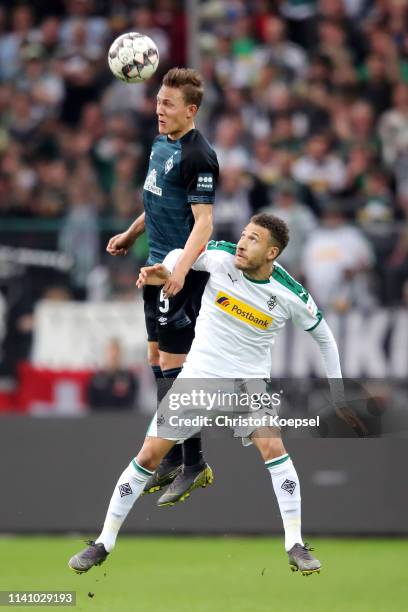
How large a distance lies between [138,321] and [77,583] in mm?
4118

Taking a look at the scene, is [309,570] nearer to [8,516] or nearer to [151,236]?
[151,236]

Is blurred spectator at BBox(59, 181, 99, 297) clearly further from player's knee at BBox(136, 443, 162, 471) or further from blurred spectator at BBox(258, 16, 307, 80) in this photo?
player's knee at BBox(136, 443, 162, 471)

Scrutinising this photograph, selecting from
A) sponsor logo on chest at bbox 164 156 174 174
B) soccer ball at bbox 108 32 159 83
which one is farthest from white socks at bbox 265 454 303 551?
soccer ball at bbox 108 32 159 83

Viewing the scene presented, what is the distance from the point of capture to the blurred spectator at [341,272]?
14805mm

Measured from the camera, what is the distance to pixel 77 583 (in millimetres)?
11695

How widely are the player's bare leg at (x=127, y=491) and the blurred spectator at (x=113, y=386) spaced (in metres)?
5.50

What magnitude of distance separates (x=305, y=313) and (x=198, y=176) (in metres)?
1.16

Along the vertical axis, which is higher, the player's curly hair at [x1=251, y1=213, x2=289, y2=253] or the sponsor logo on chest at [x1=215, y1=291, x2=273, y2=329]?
the player's curly hair at [x1=251, y1=213, x2=289, y2=253]

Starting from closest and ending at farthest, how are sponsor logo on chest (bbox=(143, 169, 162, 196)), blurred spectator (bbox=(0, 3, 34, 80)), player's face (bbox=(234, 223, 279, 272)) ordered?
player's face (bbox=(234, 223, 279, 272)) → sponsor logo on chest (bbox=(143, 169, 162, 196)) → blurred spectator (bbox=(0, 3, 34, 80))

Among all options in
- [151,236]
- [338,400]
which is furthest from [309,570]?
[151,236]

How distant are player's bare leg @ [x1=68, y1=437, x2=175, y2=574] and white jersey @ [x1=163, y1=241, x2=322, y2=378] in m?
0.54

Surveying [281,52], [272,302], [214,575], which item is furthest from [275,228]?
[281,52]

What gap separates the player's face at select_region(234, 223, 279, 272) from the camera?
9.34m

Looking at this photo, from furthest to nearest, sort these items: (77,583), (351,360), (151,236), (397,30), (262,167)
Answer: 1. (397,30)
2. (262,167)
3. (351,360)
4. (77,583)
5. (151,236)
